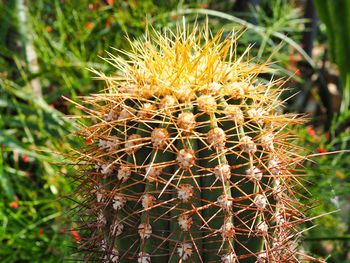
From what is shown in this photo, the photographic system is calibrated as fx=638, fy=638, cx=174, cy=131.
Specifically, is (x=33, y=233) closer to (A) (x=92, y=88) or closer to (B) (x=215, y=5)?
(A) (x=92, y=88)

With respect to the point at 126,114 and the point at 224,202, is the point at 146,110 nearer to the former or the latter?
the point at 126,114

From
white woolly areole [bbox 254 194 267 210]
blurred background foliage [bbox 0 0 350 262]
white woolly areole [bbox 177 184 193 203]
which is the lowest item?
blurred background foliage [bbox 0 0 350 262]

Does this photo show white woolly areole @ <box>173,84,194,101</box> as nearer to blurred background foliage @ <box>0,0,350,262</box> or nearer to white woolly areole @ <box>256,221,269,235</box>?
white woolly areole @ <box>256,221,269,235</box>

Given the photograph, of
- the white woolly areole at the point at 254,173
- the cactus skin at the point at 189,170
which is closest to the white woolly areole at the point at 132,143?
the cactus skin at the point at 189,170

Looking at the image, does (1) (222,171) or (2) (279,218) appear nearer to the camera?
(1) (222,171)

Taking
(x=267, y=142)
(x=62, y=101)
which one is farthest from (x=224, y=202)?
(x=62, y=101)

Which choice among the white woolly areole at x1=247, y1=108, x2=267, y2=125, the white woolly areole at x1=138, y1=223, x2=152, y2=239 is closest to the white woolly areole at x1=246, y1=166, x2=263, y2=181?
the white woolly areole at x1=247, y1=108, x2=267, y2=125

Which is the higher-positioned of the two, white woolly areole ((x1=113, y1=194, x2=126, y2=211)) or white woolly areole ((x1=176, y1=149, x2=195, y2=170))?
white woolly areole ((x1=176, y1=149, x2=195, y2=170))

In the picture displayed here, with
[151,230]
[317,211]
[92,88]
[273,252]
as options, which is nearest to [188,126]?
[151,230]
